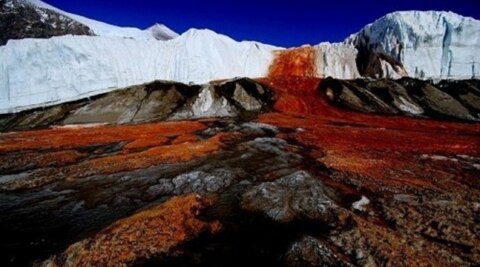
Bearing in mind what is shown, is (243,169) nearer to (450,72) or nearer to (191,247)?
(191,247)

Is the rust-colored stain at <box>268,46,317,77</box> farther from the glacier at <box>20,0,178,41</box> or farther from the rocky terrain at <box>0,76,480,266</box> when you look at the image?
the glacier at <box>20,0,178,41</box>

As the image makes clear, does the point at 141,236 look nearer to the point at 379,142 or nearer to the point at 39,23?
the point at 379,142

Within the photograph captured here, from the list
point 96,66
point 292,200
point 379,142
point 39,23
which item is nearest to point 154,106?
point 96,66

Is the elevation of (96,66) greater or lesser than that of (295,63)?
greater

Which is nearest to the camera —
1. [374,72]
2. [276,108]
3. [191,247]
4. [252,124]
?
[191,247]

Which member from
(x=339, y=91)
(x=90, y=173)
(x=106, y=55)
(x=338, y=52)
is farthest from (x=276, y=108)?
(x=90, y=173)

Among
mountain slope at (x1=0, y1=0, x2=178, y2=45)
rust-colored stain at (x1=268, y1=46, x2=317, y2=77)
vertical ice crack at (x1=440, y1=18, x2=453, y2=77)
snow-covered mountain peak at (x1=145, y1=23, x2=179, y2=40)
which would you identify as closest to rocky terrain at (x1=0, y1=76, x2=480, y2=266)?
vertical ice crack at (x1=440, y1=18, x2=453, y2=77)
